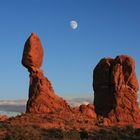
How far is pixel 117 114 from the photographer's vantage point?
75750 mm

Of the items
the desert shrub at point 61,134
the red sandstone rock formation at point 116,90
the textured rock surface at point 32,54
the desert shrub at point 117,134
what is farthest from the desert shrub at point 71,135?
the textured rock surface at point 32,54

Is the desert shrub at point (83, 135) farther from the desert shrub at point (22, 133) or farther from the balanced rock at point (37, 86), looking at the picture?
the balanced rock at point (37, 86)

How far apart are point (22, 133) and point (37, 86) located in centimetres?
1447

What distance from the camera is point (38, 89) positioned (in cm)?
7225

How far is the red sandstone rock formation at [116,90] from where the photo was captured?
7594 centimetres

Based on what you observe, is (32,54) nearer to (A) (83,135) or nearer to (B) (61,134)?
(A) (83,135)

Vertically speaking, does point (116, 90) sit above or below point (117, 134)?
above

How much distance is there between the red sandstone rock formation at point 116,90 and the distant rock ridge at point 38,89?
238cm

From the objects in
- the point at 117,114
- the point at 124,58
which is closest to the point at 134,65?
the point at 124,58

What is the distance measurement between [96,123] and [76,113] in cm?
368

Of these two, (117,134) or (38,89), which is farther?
(38,89)

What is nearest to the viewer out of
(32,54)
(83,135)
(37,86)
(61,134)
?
(61,134)

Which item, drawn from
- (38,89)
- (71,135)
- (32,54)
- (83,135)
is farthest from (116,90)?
(71,135)

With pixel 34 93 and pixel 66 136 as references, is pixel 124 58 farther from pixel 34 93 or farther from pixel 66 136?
pixel 66 136
